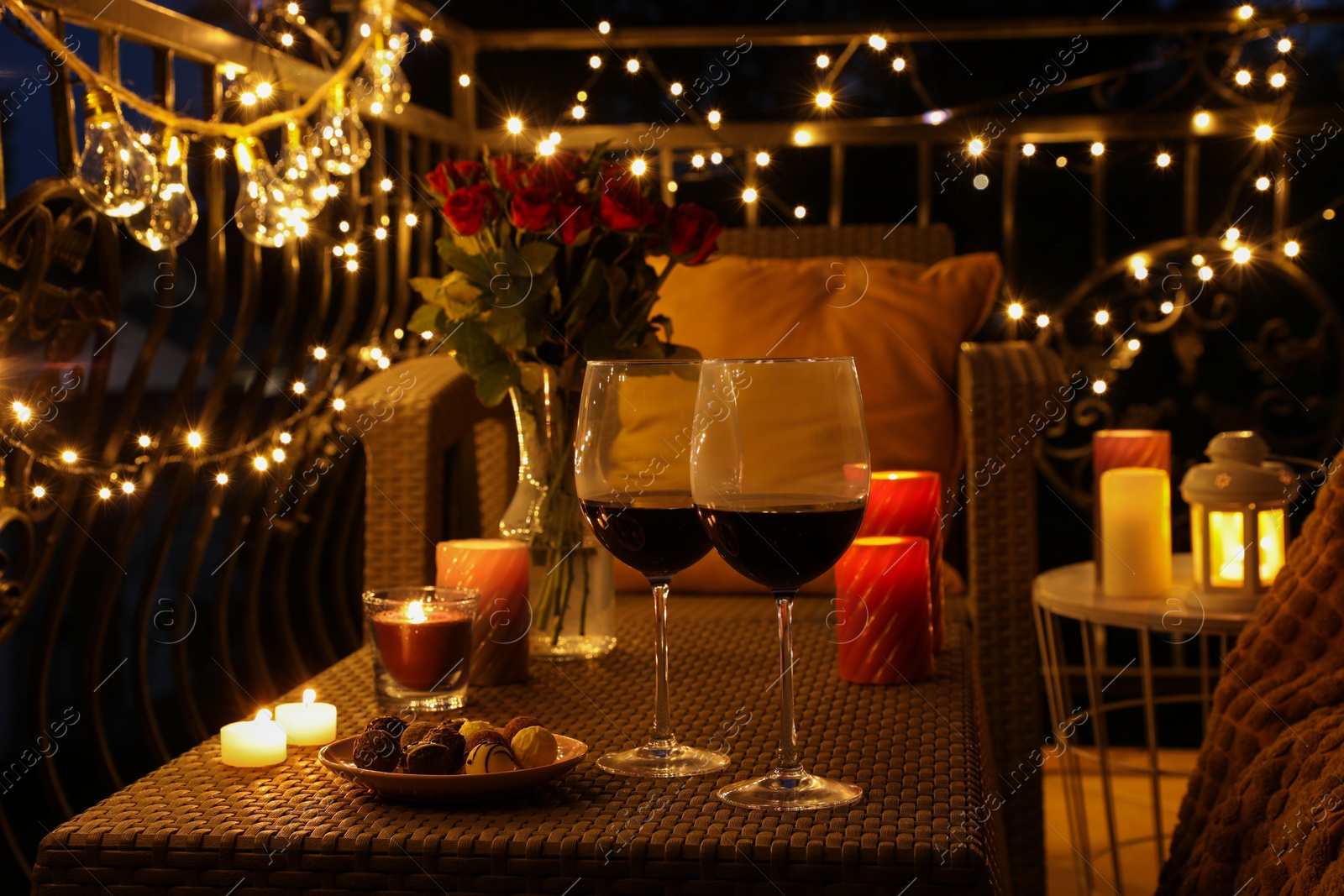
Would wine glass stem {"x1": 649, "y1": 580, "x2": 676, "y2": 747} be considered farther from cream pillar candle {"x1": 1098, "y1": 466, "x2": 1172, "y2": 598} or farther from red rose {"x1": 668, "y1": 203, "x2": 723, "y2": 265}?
cream pillar candle {"x1": 1098, "y1": 466, "x2": 1172, "y2": 598}

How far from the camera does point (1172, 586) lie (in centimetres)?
161

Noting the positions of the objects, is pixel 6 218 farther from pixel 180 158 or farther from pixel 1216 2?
pixel 1216 2

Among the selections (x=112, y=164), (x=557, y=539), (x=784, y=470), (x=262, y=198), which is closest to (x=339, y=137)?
(x=262, y=198)

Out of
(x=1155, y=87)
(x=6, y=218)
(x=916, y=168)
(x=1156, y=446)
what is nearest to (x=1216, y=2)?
(x=1155, y=87)

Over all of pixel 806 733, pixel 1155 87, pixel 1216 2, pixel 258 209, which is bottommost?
pixel 806 733

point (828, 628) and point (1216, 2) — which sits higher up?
point (1216, 2)

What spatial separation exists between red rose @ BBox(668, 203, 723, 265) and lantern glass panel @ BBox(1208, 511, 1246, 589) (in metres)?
0.76

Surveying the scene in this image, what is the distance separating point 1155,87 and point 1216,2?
20.6 inches

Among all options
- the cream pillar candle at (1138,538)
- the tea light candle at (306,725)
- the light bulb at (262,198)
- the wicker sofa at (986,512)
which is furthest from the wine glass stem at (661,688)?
the cream pillar candle at (1138,538)

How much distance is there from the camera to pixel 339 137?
5.22ft

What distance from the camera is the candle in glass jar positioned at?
997 millimetres

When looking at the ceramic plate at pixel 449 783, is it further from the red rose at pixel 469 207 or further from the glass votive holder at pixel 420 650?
the red rose at pixel 469 207

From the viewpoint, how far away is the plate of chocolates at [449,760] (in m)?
0.78

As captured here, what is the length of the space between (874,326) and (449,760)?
3.80 feet
